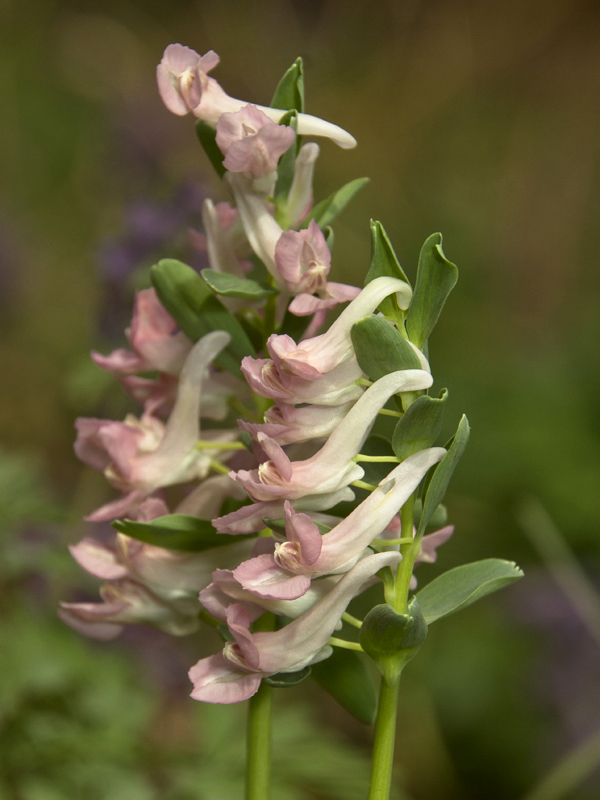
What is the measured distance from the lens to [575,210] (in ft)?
10.0

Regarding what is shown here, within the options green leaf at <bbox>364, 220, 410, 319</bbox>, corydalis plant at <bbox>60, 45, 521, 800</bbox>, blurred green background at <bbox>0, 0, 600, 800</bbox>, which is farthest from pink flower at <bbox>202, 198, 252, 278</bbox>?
blurred green background at <bbox>0, 0, 600, 800</bbox>

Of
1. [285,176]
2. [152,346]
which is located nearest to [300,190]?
[285,176]

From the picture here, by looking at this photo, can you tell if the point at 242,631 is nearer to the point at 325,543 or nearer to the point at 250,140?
the point at 325,543

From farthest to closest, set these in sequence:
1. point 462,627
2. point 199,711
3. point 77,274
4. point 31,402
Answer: point 77,274
point 31,402
point 462,627
point 199,711

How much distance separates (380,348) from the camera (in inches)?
13.4

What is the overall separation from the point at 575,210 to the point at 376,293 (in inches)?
118

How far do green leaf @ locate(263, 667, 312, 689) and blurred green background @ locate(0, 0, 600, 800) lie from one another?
530 millimetres

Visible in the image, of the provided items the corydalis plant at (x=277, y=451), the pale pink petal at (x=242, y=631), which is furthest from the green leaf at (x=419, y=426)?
the pale pink petal at (x=242, y=631)

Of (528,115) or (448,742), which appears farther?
(528,115)

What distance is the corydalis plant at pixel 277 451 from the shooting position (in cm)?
34

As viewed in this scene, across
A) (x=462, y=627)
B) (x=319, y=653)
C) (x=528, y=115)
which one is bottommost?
(x=462, y=627)

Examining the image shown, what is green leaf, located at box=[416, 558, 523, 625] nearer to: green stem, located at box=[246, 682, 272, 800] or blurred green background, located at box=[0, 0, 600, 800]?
green stem, located at box=[246, 682, 272, 800]

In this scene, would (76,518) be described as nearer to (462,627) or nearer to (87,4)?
(462,627)

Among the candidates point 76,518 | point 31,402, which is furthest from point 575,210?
point 76,518
